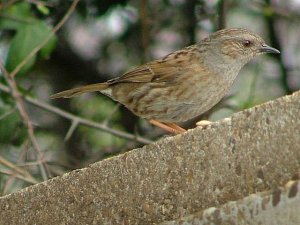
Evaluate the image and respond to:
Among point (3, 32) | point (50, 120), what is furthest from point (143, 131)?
point (3, 32)

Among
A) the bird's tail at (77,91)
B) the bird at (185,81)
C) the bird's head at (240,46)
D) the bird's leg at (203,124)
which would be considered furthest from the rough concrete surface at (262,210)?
the bird's head at (240,46)

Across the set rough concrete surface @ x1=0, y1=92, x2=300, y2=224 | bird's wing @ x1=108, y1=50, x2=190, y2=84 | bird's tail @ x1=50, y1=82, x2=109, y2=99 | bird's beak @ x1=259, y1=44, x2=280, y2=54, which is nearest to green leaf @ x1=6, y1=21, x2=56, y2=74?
bird's tail @ x1=50, y1=82, x2=109, y2=99

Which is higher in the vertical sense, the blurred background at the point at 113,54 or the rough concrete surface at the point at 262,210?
the rough concrete surface at the point at 262,210

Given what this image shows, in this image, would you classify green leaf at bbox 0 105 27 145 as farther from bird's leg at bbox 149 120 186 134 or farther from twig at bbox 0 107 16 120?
bird's leg at bbox 149 120 186 134

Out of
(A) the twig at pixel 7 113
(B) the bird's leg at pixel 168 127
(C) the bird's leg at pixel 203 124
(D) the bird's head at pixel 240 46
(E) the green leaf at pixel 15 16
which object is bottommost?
(A) the twig at pixel 7 113

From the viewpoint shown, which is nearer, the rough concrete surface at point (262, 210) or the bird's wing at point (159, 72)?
the rough concrete surface at point (262, 210)

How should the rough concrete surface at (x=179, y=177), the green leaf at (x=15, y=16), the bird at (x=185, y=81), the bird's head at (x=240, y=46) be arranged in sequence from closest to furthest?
1. the rough concrete surface at (x=179, y=177)
2. the bird at (x=185, y=81)
3. the bird's head at (x=240, y=46)
4. the green leaf at (x=15, y=16)

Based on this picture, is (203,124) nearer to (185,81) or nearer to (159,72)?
(185,81)

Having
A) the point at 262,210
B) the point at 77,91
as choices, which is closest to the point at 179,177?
the point at 262,210

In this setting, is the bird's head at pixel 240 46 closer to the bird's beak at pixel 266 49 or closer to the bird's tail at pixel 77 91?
the bird's beak at pixel 266 49
